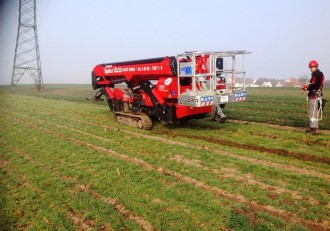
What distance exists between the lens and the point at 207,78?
32.4ft

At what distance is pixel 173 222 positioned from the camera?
4145 mm

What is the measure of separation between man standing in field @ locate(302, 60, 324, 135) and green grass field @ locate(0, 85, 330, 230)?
489 millimetres

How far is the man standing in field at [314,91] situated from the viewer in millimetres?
8938

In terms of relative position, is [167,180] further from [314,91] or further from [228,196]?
[314,91]

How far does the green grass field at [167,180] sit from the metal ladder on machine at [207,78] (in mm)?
1187

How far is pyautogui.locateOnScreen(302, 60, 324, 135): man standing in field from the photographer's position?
8938mm

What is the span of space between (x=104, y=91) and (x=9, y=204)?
29.8 ft

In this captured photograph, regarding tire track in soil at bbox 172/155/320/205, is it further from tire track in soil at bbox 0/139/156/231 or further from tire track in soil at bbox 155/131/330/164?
tire track in soil at bbox 0/139/156/231

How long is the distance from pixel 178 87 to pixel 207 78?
1.21 meters

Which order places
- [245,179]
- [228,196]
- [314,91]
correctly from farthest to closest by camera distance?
[314,91]
[245,179]
[228,196]

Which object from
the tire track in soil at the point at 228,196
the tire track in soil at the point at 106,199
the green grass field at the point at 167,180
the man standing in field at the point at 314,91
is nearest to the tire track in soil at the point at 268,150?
the green grass field at the point at 167,180

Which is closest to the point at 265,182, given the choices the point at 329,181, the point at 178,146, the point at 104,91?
the point at 329,181

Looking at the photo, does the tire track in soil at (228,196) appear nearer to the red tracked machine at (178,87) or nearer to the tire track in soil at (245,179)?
the tire track in soil at (245,179)

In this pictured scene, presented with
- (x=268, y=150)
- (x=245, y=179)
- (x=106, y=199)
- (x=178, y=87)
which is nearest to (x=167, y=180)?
(x=106, y=199)
